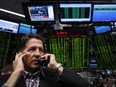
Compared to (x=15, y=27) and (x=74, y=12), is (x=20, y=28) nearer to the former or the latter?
(x=15, y=27)

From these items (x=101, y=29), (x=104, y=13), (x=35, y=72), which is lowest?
(x=35, y=72)

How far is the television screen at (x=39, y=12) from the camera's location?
165 inches

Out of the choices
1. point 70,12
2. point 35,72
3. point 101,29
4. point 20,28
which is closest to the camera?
point 35,72

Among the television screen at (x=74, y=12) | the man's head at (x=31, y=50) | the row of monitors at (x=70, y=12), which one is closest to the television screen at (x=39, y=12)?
the row of monitors at (x=70, y=12)

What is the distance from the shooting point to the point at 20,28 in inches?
190

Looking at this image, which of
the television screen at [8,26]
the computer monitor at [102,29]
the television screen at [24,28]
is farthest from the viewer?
the television screen at [24,28]

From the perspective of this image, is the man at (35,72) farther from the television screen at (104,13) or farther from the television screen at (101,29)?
the television screen at (101,29)

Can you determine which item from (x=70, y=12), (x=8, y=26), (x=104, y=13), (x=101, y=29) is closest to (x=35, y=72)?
(x=70, y=12)

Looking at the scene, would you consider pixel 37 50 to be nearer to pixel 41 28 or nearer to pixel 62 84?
pixel 62 84

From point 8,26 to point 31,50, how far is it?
3.12m

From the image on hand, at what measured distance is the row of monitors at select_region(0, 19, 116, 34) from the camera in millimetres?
4539

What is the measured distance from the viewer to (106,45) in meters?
4.61

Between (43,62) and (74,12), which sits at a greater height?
(74,12)

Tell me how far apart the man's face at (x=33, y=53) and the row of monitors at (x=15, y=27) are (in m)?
3.03
